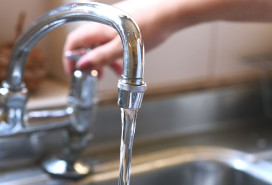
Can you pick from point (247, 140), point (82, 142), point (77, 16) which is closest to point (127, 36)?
point (77, 16)

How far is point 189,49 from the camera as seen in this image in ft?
3.00

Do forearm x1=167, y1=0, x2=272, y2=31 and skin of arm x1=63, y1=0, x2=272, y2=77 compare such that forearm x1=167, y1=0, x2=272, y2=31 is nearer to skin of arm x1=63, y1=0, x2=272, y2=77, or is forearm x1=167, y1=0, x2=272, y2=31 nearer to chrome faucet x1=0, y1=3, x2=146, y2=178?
skin of arm x1=63, y1=0, x2=272, y2=77

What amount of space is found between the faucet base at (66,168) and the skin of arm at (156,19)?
0.14 m

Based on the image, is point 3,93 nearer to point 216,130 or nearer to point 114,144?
point 114,144

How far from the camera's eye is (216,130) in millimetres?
927

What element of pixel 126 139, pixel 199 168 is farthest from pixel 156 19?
pixel 199 168

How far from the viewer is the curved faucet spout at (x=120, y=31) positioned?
0.42 meters

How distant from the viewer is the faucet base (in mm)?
684

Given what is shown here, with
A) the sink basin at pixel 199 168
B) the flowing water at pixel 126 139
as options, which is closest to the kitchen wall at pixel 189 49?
the sink basin at pixel 199 168

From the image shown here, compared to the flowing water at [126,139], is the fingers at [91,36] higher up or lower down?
higher up

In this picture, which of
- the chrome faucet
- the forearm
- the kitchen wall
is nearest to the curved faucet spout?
the chrome faucet

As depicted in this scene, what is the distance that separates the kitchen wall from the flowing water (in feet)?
1.21

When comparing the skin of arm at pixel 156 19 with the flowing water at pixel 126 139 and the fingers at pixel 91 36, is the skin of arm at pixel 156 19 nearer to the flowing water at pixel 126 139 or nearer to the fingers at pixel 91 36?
the fingers at pixel 91 36

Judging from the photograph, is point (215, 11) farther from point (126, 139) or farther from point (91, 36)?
point (126, 139)
